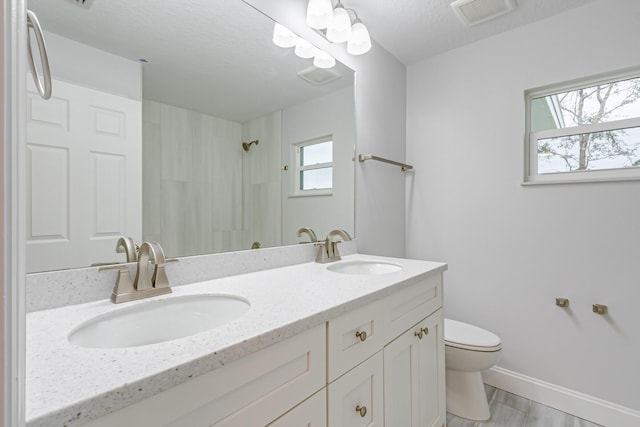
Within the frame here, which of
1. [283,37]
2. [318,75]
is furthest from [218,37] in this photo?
[318,75]

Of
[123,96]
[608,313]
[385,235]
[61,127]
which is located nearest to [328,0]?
[123,96]

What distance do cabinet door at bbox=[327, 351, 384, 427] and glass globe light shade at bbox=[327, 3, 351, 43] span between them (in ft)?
4.96

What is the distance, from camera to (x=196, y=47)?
114 cm

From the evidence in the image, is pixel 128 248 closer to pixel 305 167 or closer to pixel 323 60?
pixel 305 167

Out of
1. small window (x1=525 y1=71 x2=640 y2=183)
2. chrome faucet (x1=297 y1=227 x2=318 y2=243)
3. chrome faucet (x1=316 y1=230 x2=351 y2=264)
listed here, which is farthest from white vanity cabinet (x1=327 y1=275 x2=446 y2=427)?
small window (x1=525 y1=71 x2=640 y2=183)

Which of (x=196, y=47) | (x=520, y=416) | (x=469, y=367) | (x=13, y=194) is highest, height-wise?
(x=196, y=47)

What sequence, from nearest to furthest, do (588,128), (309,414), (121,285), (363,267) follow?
1. (309,414)
2. (121,285)
3. (363,267)
4. (588,128)

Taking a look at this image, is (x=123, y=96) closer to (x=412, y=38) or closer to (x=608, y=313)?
(x=412, y=38)

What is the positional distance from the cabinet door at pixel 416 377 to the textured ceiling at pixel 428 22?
169 cm

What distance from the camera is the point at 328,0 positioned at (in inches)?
56.8

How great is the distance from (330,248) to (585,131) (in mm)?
1650

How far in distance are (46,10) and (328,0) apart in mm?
1122

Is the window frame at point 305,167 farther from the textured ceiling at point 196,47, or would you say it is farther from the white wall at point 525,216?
the white wall at point 525,216

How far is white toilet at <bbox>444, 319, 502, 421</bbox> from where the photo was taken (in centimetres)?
156
